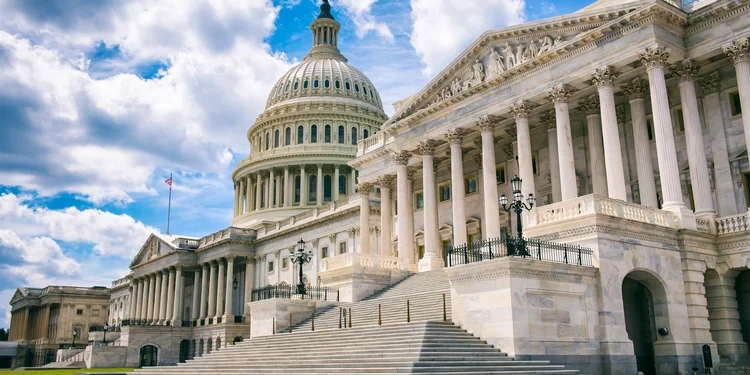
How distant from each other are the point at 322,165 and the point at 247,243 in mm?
23635

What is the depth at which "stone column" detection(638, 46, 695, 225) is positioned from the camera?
107 ft

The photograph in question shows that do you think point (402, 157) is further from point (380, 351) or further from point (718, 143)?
point (380, 351)

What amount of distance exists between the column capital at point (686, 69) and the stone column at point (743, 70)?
211 centimetres

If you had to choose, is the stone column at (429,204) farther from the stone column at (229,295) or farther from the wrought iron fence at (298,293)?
the stone column at (229,295)

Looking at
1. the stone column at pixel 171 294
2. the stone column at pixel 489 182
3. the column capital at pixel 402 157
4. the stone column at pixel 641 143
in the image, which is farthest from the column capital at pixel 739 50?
the stone column at pixel 171 294

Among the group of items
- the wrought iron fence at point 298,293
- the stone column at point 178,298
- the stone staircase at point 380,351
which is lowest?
the stone staircase at point 380,351

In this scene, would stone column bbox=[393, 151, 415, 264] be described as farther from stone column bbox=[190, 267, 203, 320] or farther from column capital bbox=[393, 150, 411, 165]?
stone column bbox=[190, 267, 203, 320]

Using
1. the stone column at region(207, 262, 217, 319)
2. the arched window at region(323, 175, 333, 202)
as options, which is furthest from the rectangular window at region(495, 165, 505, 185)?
the arched window at region(323, 175, 333, 202)

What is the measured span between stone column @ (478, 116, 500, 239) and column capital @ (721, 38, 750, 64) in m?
13.9

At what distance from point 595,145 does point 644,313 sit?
1141 cm

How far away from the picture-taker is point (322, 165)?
110 metres

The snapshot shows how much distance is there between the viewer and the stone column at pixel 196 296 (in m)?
95.3

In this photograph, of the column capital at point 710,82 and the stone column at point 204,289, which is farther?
the stone column at point 204,289

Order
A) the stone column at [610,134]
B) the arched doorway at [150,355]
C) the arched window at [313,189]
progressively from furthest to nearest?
1. the arched window at [313,189]
2. the arched doorway at [150,355]
3. the stone column at [610,134]
